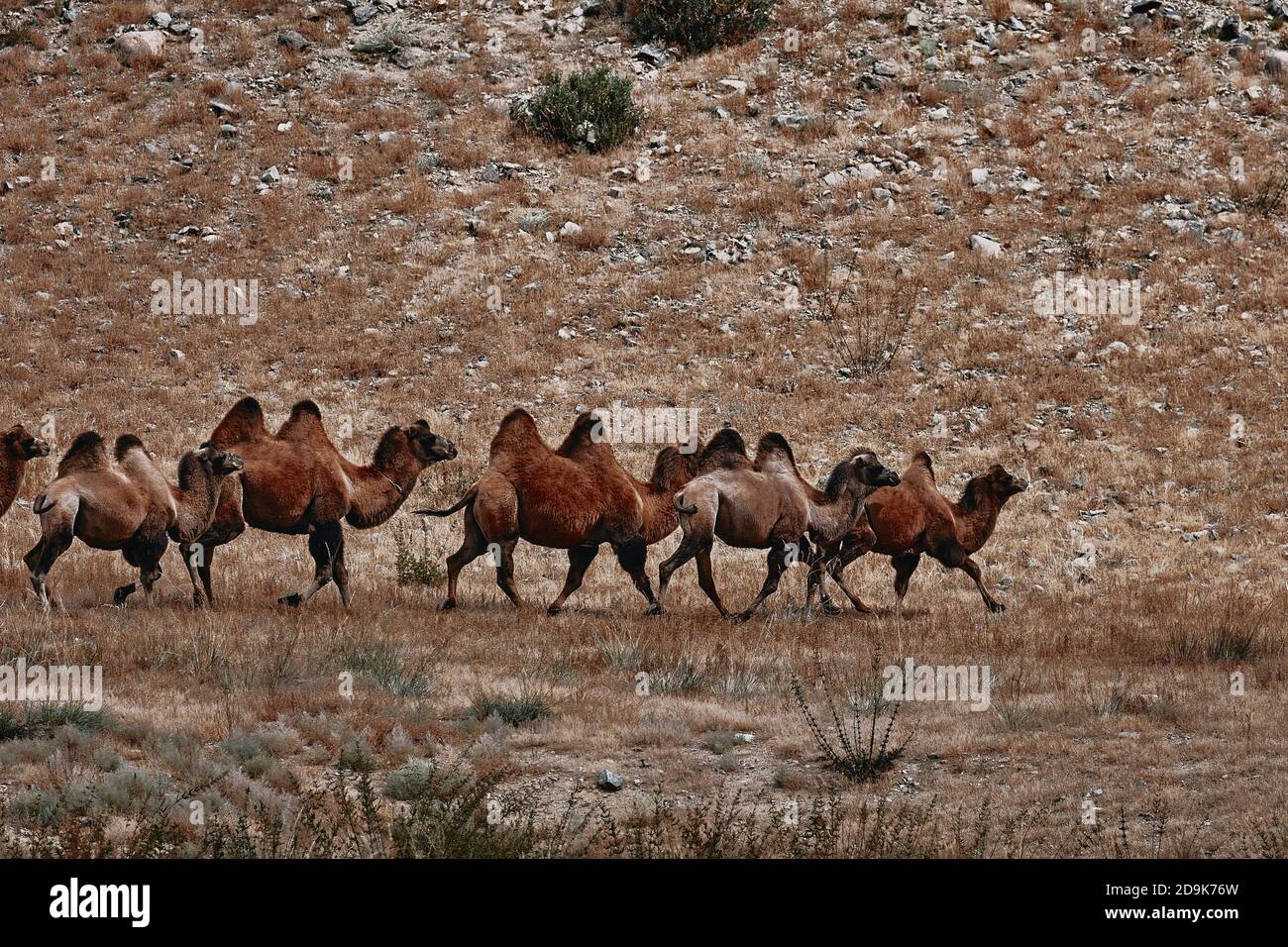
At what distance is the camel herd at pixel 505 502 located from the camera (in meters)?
13.2

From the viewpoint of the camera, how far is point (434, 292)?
27891mm

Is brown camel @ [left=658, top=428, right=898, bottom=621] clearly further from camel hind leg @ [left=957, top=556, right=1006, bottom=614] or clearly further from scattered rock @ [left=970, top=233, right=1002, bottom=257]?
scattered rock @ [left=970, top=233, right=1002, bottom=257]

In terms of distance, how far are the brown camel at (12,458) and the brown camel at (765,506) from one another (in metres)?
5.77

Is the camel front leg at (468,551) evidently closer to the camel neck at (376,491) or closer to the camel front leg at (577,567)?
the camel neck at (376,491)

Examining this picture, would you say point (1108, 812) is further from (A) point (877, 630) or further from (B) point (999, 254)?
(B) point (999, 254)

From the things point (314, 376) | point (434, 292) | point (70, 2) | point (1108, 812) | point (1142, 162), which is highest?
point (70, 2)

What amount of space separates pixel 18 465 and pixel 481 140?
784 inches

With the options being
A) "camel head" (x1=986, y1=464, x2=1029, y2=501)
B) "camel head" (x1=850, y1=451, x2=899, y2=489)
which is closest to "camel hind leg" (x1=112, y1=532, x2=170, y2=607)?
"camel head" (x1=850, y1=451, x2=899, y2=489)

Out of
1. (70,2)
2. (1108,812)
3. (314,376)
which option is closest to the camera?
(1108,812)

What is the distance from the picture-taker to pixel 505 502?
13836mm

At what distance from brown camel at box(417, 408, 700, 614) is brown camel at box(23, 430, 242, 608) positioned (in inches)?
83.6

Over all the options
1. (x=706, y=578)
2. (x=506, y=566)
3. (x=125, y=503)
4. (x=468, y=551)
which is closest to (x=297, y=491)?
(x=125, y=503)

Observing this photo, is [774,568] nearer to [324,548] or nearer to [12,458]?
[324,548]

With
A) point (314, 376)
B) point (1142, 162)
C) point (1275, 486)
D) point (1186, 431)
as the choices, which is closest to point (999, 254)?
point (1142, 162)
